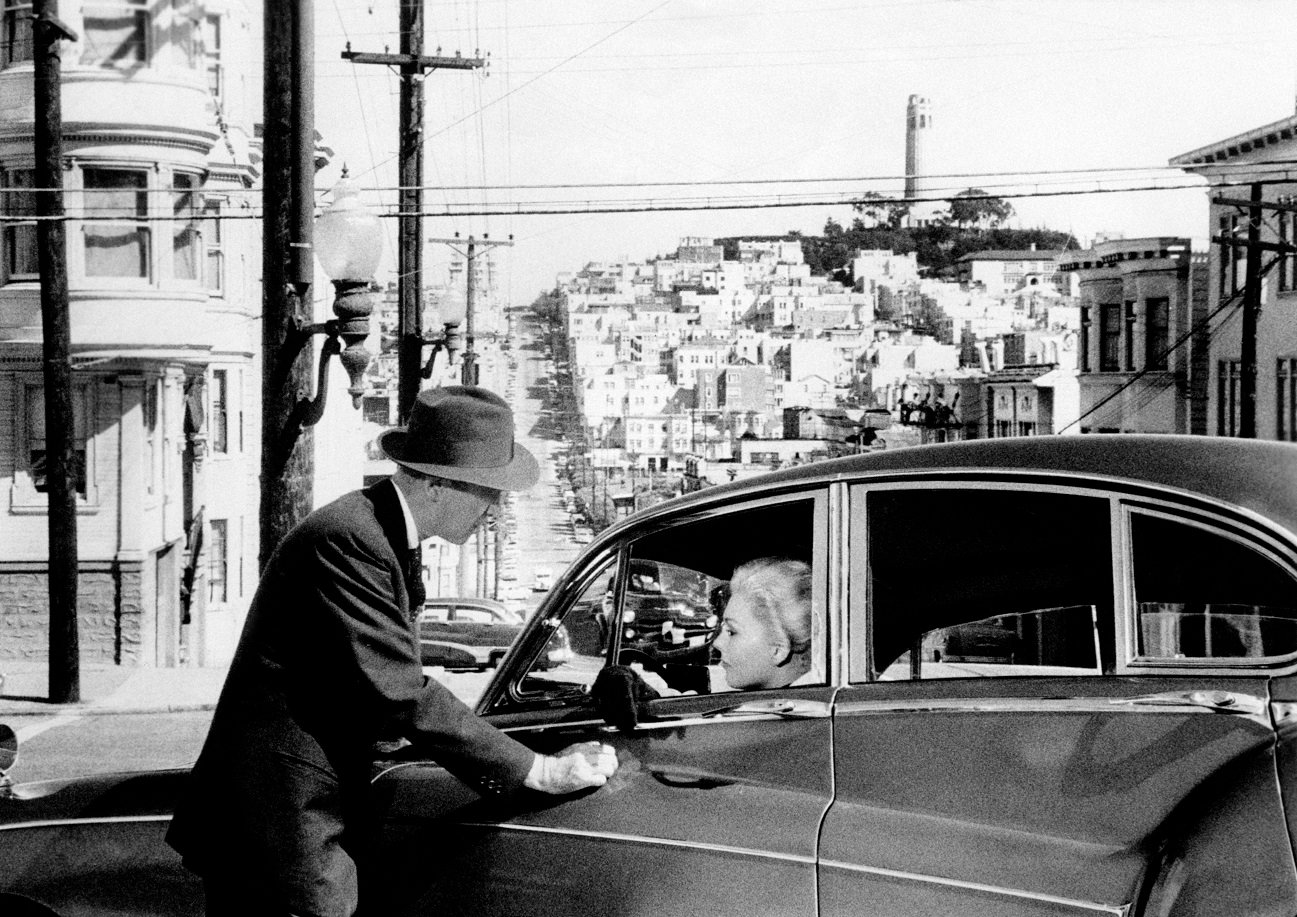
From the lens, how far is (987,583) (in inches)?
139

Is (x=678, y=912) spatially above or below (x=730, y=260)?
below

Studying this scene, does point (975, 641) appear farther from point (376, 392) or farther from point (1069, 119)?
point (376, 392)

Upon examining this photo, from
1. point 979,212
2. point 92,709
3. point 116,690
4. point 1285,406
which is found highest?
point 979,212

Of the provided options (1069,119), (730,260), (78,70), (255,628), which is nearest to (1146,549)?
(255,628)

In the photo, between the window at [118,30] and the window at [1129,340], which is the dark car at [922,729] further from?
the window at [1129,340]

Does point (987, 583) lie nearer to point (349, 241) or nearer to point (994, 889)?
point (994, 889)

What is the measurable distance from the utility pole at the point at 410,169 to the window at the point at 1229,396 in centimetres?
1704

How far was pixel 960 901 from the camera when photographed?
2.90 metres

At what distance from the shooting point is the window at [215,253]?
27.3m

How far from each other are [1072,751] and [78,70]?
67.8 ft

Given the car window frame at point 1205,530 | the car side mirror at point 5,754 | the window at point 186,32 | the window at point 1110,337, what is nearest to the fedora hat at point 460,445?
the car window frame at point 1205,530

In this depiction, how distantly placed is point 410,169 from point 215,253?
28.4 ft

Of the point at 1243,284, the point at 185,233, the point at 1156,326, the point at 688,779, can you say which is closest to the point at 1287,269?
the point at 1243,284

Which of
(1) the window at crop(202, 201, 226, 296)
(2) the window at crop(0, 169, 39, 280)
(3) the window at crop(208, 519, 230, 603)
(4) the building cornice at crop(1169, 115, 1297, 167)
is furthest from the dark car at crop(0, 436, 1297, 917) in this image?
(4) the building cornice at crop(1169, 115, 1297, 167)
